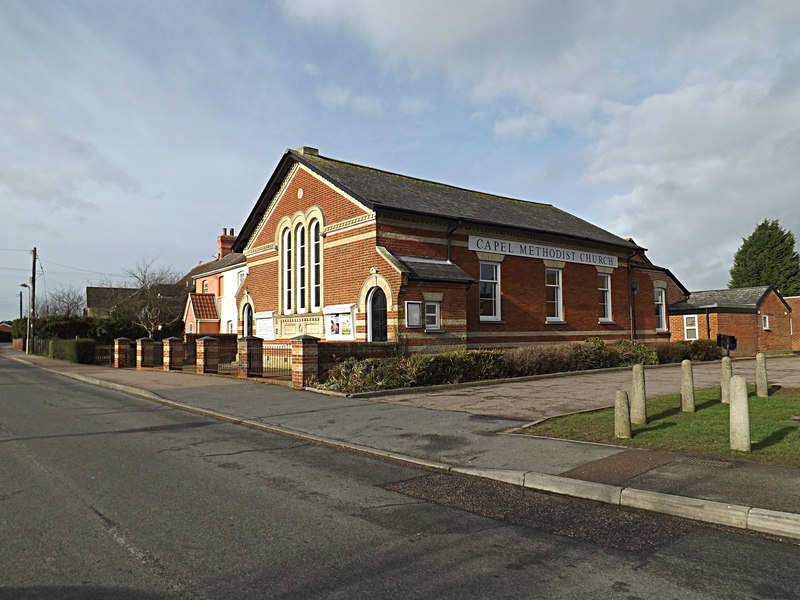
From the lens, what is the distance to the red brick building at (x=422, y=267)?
1852cm

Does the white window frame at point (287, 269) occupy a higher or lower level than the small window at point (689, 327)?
higher

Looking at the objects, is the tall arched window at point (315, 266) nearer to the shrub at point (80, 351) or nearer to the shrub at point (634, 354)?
the shrub at point (634, 354)

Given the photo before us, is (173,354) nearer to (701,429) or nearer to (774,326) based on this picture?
(701,429)

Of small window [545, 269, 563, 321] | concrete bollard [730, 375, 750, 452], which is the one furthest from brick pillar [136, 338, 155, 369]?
concrete bollard [730, 375, 750, 452]

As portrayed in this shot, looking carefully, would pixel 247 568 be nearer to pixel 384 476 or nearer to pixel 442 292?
pixel 384 476

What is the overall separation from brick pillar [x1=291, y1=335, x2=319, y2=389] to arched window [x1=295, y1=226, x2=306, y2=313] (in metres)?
7.37

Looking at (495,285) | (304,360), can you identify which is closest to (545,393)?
(304,360)

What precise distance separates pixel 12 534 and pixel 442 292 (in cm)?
1448

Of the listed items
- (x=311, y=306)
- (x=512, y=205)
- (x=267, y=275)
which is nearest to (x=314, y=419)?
(x=311, y=306)

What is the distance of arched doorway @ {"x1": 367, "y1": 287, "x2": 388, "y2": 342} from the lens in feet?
60.5

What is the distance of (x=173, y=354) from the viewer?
23.3m

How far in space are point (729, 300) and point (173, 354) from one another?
28075mm

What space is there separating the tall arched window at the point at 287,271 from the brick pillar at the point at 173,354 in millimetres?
4518

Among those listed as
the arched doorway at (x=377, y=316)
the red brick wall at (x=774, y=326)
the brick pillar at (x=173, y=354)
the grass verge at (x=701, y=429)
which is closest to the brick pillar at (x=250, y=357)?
the arched doorway at (x=377, y=316)
